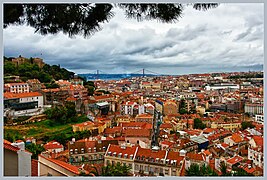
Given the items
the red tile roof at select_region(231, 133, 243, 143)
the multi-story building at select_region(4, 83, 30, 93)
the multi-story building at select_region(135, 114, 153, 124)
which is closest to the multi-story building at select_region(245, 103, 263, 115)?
the red tile roof at select_region(231, 133, 243, 143)

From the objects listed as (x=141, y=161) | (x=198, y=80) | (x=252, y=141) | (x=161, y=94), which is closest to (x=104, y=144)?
(x=141, y=161)

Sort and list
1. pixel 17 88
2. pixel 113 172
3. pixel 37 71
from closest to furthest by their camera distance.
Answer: pixel 113 172
pixel 17 88
pixel 37 71

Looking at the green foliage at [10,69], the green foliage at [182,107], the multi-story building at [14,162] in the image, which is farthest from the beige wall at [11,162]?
the green foliage at [182,107]

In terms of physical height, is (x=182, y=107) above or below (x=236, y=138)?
above

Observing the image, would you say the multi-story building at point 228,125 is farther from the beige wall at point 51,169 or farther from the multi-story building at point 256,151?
the beige wall at point 51,169

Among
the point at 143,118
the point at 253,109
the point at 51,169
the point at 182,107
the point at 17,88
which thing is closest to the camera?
the point at 51,169

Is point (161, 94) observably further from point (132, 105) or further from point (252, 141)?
point (252, 141)

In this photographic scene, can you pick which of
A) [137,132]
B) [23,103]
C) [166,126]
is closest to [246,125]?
[166,126]

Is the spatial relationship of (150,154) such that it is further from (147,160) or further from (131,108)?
(131,108)
